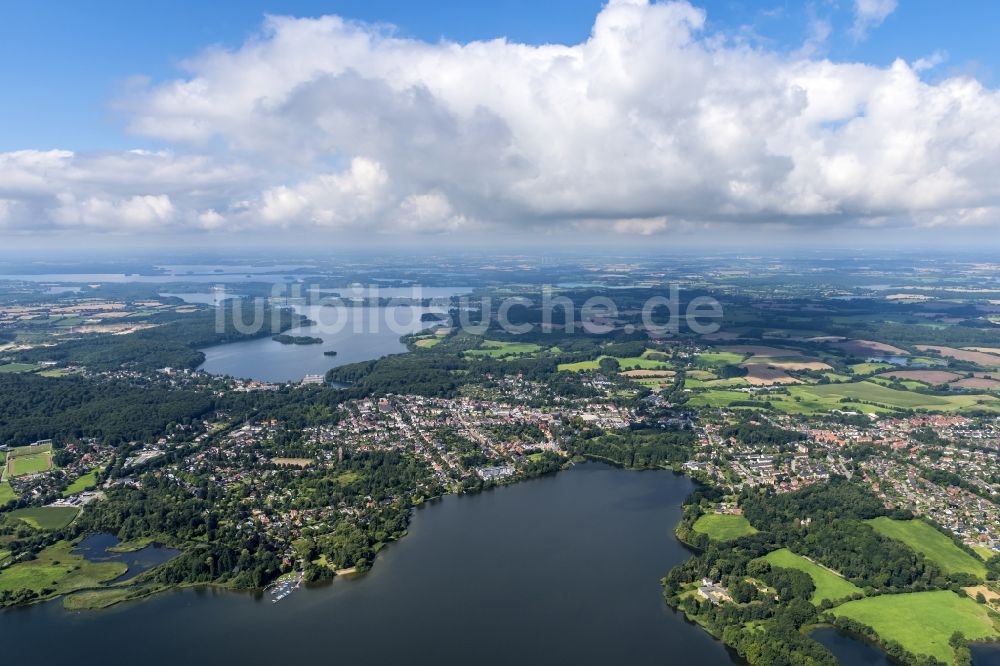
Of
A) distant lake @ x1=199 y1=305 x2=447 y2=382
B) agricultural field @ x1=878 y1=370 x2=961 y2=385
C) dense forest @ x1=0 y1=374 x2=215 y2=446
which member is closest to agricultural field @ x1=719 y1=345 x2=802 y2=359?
agricultural field @ x1=878 y1=370 x2=961 y2=385

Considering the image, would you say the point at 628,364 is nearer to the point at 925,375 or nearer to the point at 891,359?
the point at 925,375

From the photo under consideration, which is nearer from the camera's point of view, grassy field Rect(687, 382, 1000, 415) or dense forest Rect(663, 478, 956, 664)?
dense forest Rect(663, 478, 956, 664)

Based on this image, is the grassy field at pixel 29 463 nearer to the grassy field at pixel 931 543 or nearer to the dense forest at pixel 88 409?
the dense forest at pixel 88 409

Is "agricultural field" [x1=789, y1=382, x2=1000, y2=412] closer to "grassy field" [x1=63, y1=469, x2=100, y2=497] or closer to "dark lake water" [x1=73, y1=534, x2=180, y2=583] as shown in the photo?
"dark lake water" [x1=73, y1=534, x2=180, y2=583]

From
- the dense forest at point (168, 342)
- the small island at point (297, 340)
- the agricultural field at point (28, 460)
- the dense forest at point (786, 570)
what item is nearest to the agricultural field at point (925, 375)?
the dense forest at point (786, 570)

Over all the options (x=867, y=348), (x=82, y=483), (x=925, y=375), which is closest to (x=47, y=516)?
(x=82, y=483)

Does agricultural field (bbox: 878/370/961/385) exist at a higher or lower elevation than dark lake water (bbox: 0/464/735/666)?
higher

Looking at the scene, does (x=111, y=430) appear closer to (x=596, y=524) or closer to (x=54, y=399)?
(x=54, y=399)
